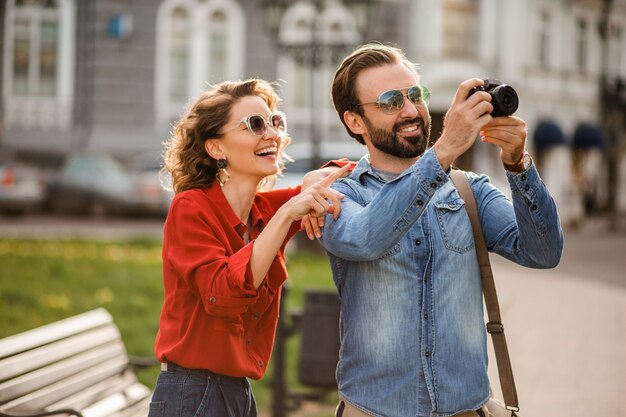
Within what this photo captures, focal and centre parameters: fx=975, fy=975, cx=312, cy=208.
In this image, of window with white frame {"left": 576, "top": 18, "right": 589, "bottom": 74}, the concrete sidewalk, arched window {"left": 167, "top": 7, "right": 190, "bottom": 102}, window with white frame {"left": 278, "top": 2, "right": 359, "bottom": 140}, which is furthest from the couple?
window with white frame {"left": 576, "top": 18, "right": 589, "bottom": 74}

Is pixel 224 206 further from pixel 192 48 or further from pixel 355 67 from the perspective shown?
pixel 192 48

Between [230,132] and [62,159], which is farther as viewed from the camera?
[62,159]

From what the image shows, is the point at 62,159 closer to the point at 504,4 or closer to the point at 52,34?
the point at 52,34

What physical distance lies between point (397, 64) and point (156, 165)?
18.9 m

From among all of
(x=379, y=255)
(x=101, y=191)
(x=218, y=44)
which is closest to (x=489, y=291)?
(x=379, y=255)

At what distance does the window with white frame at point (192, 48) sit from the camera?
26.8 metres

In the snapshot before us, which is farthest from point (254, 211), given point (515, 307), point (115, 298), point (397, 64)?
point (515, 307)

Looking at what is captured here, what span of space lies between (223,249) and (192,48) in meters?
25.1

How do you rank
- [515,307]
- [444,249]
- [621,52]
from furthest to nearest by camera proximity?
[621,52] < [515,307] < [444,249]

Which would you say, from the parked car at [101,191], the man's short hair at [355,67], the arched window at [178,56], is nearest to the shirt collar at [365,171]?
the man's short hair at [355,67]

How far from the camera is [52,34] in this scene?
85.3ft

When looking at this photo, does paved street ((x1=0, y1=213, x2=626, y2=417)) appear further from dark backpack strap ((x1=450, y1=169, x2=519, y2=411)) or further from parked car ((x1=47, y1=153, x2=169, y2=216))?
dark backpack strap ((x1=450, y1=169, x2=519, y2=411))

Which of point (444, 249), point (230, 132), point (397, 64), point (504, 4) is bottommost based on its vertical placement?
point (444, 249)

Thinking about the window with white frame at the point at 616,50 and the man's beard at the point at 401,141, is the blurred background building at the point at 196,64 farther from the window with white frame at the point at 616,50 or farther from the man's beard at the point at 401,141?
the man's beard at the point at 401,141
